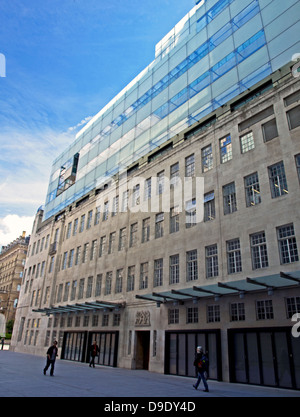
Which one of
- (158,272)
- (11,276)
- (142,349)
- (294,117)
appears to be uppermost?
(11,276)

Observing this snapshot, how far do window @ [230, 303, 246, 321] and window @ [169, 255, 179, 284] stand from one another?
5643mm

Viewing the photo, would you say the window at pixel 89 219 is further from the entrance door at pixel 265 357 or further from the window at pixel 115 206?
the entrance door at pixel 265 357

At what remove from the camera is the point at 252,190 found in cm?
2164

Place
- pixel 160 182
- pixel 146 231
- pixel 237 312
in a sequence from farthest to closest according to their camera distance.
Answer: pixel 160 182
pixel 146 231
pixel 237 312

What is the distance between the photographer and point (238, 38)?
26.8 m

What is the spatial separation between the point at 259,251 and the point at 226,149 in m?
8.59

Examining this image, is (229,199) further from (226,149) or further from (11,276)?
(11,276)


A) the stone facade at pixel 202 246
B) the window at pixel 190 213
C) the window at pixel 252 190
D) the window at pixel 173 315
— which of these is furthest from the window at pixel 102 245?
the window at pixel 252 190

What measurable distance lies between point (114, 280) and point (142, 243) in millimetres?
5452

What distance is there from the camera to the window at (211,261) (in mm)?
22344

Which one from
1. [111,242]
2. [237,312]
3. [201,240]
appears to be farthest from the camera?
[111,242]

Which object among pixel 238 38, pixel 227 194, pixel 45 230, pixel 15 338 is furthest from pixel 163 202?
pixel 15 338

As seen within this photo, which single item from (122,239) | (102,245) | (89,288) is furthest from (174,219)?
(89,288)

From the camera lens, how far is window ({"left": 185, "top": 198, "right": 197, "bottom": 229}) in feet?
82.4
